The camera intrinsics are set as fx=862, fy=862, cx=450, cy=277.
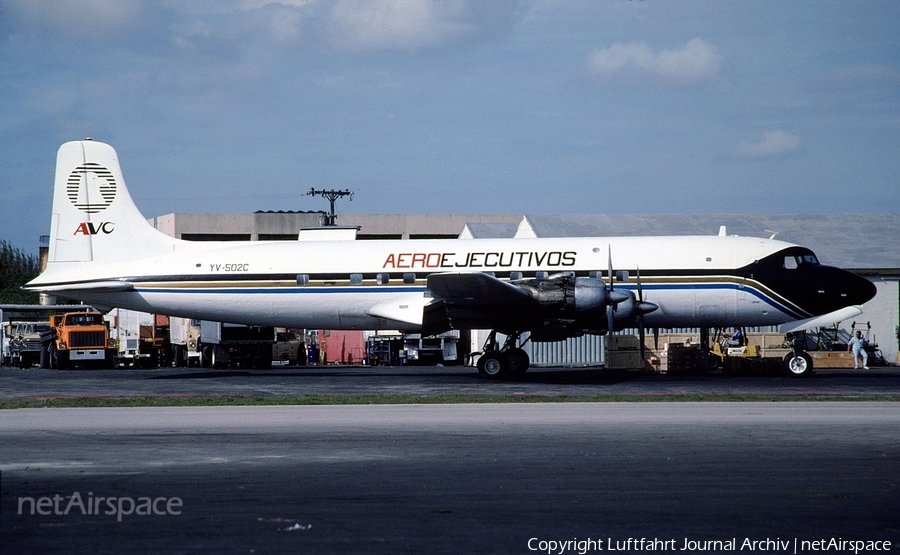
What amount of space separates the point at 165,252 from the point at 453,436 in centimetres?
1727

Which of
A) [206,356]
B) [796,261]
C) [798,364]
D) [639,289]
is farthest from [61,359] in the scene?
[796,261]

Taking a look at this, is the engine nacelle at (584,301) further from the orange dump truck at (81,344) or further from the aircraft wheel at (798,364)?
the orange dump truck at (81,344)

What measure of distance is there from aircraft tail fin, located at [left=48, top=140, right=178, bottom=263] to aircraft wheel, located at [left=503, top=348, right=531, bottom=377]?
37.7ft

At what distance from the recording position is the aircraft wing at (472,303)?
2378 centimetres

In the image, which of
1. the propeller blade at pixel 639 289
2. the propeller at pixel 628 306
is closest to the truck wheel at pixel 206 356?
the propeller at pixel 628 306

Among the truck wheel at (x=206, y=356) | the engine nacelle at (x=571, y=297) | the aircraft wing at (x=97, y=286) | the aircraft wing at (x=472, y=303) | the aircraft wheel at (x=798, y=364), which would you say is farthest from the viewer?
the truck wheel at (x=206, y=356)

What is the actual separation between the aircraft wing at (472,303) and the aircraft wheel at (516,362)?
1303 mm

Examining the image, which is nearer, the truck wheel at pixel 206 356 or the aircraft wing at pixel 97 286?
the aircraft wing at pixel 97 286

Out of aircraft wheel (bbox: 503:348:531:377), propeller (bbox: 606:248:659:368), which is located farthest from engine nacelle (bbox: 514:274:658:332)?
aircraft wheel (bbox: 503:348:531:377)

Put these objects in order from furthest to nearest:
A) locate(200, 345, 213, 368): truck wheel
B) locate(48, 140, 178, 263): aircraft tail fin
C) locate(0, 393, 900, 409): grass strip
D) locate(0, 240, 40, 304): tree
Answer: locate(0, 240, 40, 304): tree → locate(200, 345, 213, 368): truck wheel → locate(48, 140, 178, 263): aircraft tail fin → locate(0, 393, 900, 409): grass strip

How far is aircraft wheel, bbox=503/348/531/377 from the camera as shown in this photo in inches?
1046

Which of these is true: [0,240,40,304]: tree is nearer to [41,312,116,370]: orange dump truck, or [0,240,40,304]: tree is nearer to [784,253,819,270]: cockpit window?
[41,312,116,370]: orange dump truck

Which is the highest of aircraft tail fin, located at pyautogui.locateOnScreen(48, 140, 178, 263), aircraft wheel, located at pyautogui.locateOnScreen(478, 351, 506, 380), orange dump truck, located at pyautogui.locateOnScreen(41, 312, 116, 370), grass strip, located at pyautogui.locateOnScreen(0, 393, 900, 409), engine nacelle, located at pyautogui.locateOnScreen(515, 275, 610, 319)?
aircraft tail fin, located at pyautogui.locateOnScreen(48, 140, 178, 263)

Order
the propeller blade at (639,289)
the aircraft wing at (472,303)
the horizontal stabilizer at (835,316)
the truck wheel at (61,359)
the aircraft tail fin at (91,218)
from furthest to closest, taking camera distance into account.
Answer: the truck wheel at (61,359) → the aircraft tail fin at (91,218) → the horizontal stabilizer at (835,316) → the propeller blade at (639,289) → the aircraft wing at (472,303)
